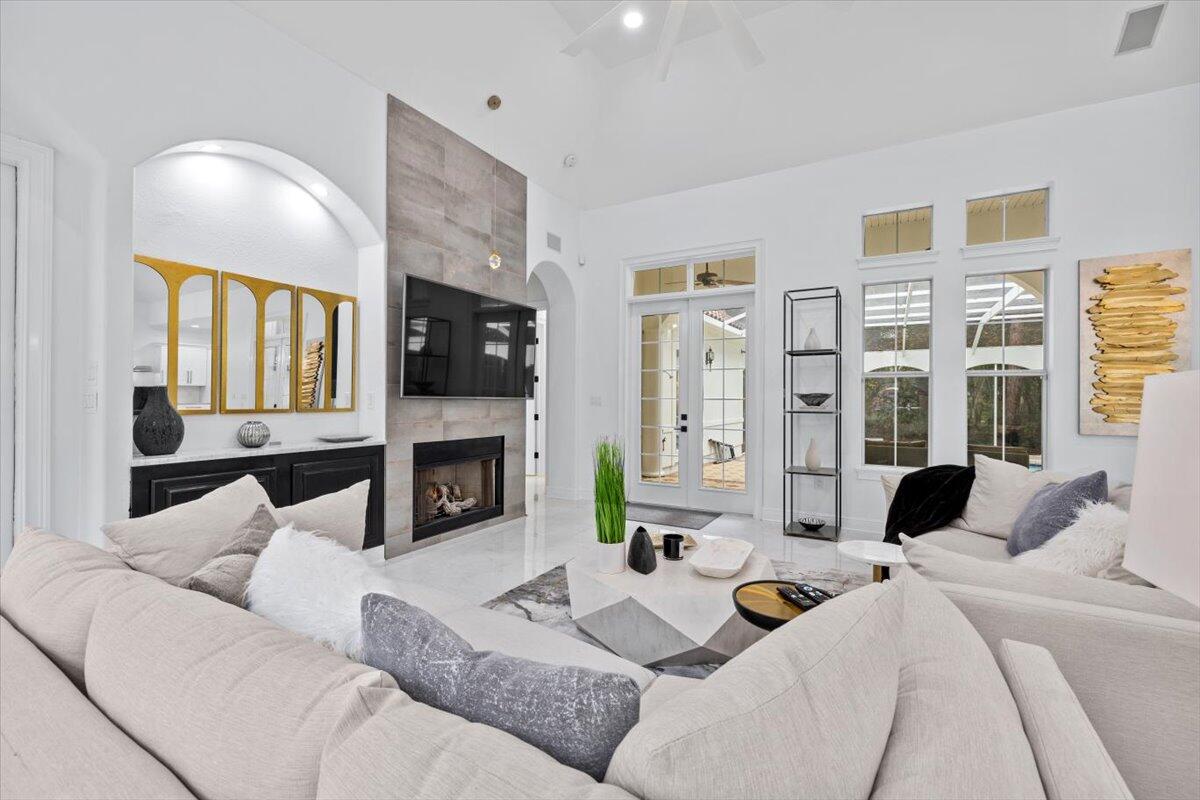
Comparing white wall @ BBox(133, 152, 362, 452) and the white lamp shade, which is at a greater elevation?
white wall @ BBox(133, 152, 362, 452)

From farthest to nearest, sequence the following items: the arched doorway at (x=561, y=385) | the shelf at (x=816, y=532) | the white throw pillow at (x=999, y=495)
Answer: the arched doorway at (x=561, y=385) < the shelf at (x=816, y=532) < the white throw pillow at (x=999, y=495)

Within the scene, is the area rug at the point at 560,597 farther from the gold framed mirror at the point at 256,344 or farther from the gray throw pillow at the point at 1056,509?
the gold framed mirror at the point at 256,344

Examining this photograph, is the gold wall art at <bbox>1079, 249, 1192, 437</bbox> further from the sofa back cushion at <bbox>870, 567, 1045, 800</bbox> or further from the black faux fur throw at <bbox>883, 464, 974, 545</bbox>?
the sofa back cushion at <bbox>870, 567, 1045, 800</bbox>

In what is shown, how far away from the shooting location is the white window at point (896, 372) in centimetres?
459

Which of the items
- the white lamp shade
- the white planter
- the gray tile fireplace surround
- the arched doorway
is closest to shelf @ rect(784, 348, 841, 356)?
the arched doorway

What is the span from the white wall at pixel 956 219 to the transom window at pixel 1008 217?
0.33 ft

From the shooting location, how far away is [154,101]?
273 centimetres

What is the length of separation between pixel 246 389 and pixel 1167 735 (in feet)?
13.4

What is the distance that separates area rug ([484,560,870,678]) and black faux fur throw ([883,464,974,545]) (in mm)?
444

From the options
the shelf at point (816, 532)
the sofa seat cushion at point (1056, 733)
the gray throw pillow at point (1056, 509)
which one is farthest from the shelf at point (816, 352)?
the sofa seat cushion at point (1056, 733)

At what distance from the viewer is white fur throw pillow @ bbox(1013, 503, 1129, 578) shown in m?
1.67

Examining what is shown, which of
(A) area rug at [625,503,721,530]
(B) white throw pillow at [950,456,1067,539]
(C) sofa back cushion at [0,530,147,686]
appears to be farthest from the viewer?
(A) area rug at [625,503,721,530]

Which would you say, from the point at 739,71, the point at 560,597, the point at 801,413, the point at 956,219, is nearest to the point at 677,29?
the point at 739,71

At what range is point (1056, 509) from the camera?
2.33m
